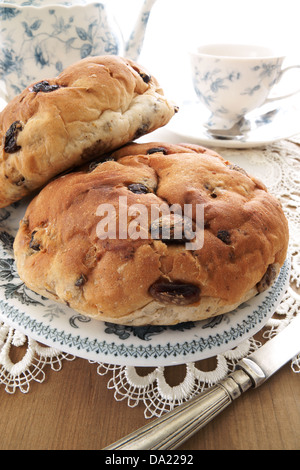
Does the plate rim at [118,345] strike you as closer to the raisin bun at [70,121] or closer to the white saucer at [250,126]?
the raisin bun at [70,121]

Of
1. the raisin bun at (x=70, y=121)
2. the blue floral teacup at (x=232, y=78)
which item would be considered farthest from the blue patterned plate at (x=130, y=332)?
the blue floral teacup at (x=232, y=78)

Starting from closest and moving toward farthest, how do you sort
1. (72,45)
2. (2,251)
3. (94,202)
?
(94,202)
(2,251)
(72,45)

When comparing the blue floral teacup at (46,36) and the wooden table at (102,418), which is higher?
the blue floral teacup at (46,36)

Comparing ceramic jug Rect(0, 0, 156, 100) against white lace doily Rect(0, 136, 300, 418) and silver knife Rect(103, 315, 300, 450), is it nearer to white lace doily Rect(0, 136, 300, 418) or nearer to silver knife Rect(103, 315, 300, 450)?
white lace doily Rect(0, 136, 300, 418)

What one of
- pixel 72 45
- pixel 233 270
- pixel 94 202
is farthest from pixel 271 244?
pixel 72 45

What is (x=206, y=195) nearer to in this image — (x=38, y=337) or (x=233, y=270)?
(x=233, y=270)

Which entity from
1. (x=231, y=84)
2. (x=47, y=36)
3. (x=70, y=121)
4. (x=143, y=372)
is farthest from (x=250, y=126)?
(x=143, y=372)

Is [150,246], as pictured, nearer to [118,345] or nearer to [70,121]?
[118,345]
